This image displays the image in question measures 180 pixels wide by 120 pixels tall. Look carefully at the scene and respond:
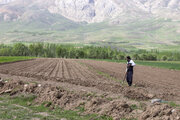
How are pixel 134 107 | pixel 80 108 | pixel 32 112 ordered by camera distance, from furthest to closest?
pixel 80 108, pixel 134 107, pixel 32 112

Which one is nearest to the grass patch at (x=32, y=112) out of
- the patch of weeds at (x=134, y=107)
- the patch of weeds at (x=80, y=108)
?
the patch of weeds at (x=80, y=108)

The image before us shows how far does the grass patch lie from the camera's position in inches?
436

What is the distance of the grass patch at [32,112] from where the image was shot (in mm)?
11078

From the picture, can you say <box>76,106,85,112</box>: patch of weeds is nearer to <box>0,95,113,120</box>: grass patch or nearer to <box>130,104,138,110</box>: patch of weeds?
<box>0,95,113,120</box>: grass patch

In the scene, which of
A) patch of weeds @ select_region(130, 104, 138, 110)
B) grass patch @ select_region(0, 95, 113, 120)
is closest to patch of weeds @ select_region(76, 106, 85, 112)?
grass patch @ select_region(0, 95, 113, 120)

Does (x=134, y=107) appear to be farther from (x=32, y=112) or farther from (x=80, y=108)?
(x=32, y=112)

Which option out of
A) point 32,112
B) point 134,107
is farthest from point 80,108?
point 134,107

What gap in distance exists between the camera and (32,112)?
12.2 m

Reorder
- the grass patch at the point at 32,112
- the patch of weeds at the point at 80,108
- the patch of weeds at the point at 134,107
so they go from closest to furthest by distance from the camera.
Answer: the grass patch at the point at 32,112
the patch of weeds at the point at 134,107
the patch of weeds at the point at 80,108

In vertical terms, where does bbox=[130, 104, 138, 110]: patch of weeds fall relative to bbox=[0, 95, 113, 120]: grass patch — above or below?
above

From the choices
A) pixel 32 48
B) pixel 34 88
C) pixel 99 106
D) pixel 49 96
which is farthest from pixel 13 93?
pixel 32 48

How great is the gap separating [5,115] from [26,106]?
2497 mm

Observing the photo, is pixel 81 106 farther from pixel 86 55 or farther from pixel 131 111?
pixel 86 55

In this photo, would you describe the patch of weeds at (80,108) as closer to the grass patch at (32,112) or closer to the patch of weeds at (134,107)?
the grass patch at (32,112)
